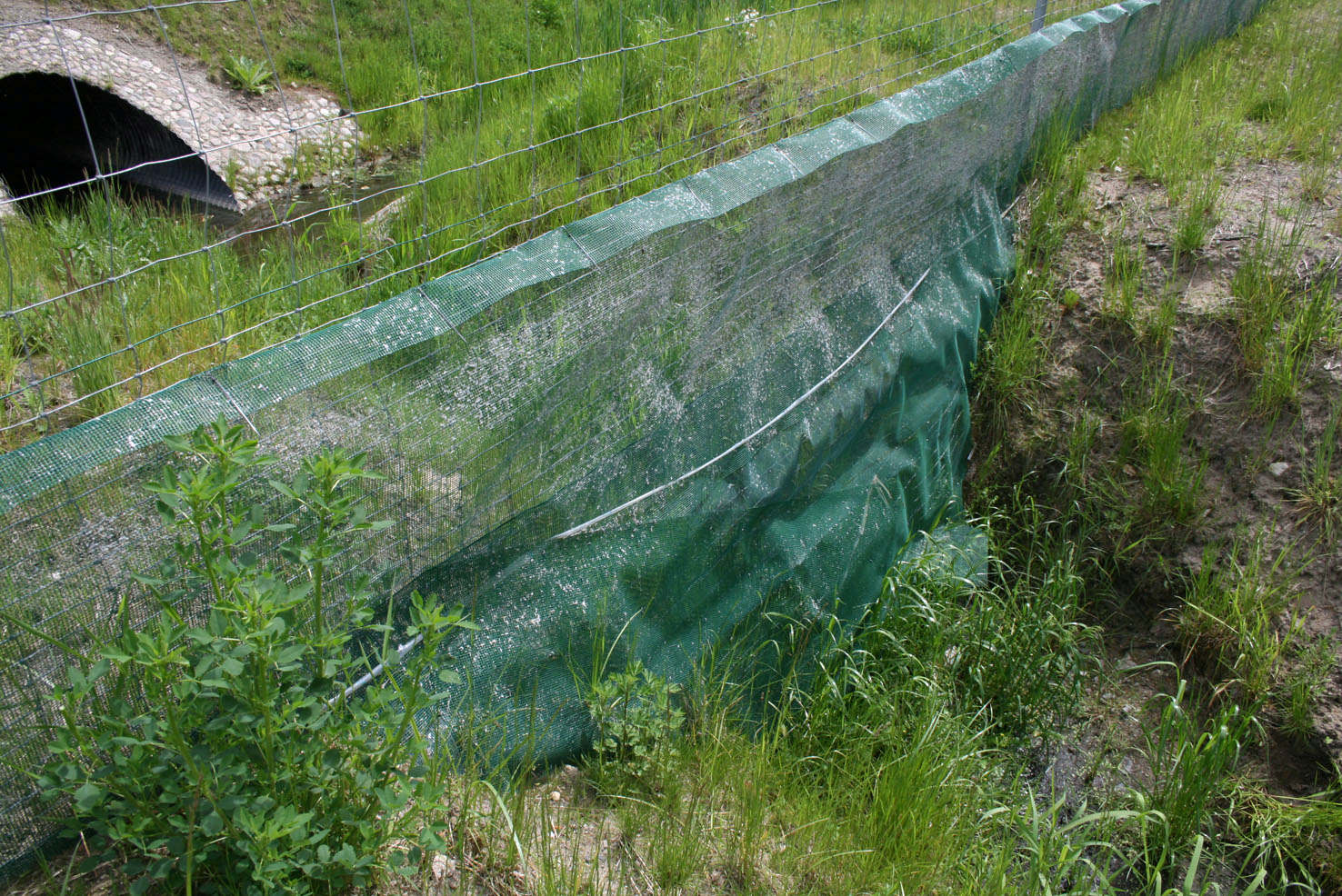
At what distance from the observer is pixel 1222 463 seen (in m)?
3.68

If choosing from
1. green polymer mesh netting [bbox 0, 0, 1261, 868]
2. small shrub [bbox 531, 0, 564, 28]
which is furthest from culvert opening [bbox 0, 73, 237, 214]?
green polymer mesh netting [bbox 0, 0, 1261, 868]

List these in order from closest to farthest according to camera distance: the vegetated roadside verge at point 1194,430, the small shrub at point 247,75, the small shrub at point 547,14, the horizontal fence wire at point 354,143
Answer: the horizontal fence wire at point 354,143 < the vegetated roadside verge at point 1194,430 < the small shrub at point 547,14 < the small shrub at point 247,75

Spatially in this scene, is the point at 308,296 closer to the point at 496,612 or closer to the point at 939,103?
the point at 496,612

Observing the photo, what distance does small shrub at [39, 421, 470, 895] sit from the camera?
1.42 m

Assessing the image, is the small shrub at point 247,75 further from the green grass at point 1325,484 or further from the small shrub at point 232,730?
the green grass at point 1325,484

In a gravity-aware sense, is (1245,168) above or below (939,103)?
below

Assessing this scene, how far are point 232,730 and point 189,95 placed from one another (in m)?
5.63

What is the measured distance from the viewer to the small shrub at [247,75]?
6902 millimetres

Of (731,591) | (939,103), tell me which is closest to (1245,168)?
(939,103)

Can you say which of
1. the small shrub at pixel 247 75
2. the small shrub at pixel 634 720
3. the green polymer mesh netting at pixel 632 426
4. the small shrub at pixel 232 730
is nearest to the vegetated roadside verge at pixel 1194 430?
the green polymer mesh netting at pixel 632 426

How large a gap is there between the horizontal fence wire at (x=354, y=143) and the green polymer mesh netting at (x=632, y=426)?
0.36m

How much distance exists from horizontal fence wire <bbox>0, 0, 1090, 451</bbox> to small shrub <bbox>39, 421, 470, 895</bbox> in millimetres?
576

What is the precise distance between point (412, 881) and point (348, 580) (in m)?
0.60

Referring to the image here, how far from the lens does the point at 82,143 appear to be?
670 centimetres
